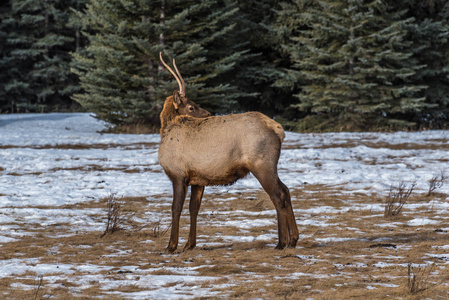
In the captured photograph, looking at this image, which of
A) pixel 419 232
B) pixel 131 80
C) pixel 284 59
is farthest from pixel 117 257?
pixel 284 59

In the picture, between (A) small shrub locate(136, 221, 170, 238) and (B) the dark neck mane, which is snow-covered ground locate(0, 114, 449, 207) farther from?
(B) the dark neck mane

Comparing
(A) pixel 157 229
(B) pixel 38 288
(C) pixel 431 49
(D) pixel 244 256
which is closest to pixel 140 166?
(A) pixel 157 229

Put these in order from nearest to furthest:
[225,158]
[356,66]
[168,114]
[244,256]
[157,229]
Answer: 1. [244,256]
2. [225,158]
3. [168,114]
4. [157,229]
5. [356,66]

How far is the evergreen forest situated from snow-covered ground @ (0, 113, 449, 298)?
3.67 meters

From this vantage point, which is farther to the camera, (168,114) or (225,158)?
(168,114)

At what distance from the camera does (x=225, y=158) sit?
21.8 ft

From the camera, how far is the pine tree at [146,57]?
2283cm

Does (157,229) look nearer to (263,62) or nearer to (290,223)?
(290,223)

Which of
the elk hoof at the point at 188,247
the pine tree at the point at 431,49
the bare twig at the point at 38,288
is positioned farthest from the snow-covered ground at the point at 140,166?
the pine tree at the point at 431,49

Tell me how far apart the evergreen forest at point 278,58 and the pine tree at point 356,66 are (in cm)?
5

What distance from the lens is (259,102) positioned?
102 feet

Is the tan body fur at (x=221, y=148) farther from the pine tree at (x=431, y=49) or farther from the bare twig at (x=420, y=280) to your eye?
the pine tree at (x=431, y=49)

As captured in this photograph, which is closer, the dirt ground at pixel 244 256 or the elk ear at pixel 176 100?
the dirt ground at pixel 244 256

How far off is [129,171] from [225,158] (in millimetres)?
7179
